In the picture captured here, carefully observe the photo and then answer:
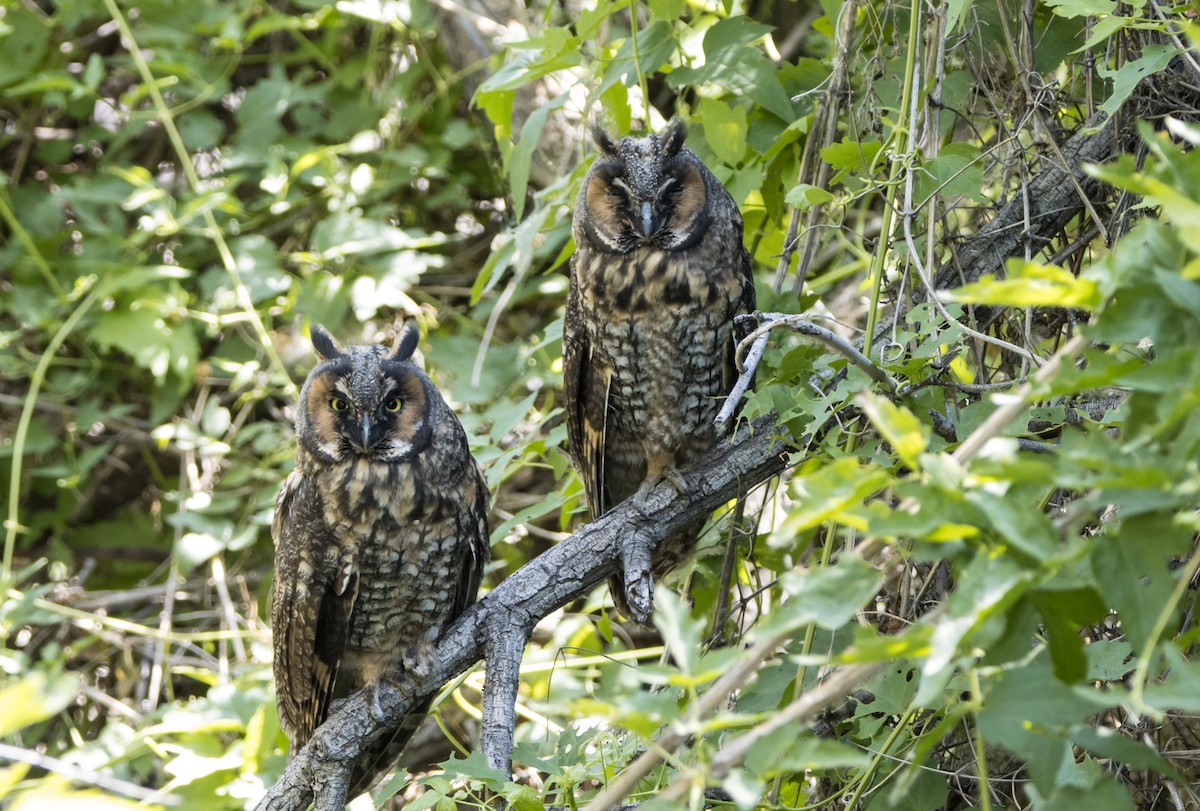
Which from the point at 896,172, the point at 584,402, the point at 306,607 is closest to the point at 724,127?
the point at 896,172

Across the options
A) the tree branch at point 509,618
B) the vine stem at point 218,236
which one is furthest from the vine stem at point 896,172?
the vine stem at point 218,236

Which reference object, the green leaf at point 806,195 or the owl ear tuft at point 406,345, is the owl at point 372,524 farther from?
the green leaf at point 806,195

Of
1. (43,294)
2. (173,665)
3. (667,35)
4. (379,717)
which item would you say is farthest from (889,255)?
(43,294)

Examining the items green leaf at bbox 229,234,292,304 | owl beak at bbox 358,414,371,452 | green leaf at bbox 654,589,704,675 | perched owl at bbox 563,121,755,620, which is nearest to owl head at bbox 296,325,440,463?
owl beak at bbox 358,414,371,452

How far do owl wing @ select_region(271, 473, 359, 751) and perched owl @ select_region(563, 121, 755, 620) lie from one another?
25.1 inches

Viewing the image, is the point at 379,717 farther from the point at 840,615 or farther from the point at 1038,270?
the point at 1038,270

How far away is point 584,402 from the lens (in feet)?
8.29

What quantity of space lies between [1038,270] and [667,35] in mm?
1607

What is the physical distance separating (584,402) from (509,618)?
0.63 m

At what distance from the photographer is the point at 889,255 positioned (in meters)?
2.17

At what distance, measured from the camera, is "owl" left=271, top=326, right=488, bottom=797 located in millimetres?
2275

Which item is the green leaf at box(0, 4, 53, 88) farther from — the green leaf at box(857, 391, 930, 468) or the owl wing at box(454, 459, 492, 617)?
the green leaf at box(857, 391, 930, 468)

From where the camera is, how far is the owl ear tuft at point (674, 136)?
89.0 inches

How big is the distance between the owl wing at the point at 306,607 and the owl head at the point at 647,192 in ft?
2.82
